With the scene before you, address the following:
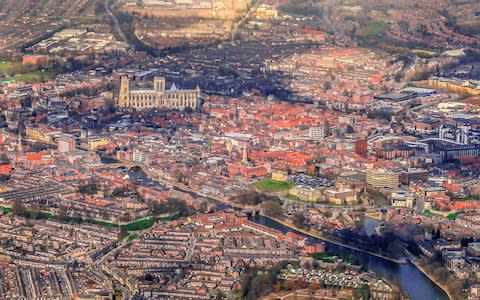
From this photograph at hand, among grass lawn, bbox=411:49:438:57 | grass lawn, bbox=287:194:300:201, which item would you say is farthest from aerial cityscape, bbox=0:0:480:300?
grass lawn, bbox=411:49:438:57

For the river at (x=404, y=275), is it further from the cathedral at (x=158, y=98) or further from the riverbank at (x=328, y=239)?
the cathedral at (x=158, y=98)

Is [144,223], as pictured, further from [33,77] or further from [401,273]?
[33,77]

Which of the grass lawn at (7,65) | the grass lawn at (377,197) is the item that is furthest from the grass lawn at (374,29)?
the grass lawn at (377,197)

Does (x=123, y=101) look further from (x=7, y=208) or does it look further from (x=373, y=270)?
(x=373, y=270)

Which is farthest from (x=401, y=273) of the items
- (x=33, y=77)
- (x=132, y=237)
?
(x=33, y=77)

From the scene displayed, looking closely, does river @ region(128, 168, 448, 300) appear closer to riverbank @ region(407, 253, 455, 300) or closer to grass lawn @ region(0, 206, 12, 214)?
riverbank @ region(407, 253, 455, 300)

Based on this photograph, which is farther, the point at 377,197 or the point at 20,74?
the point at 20,74
